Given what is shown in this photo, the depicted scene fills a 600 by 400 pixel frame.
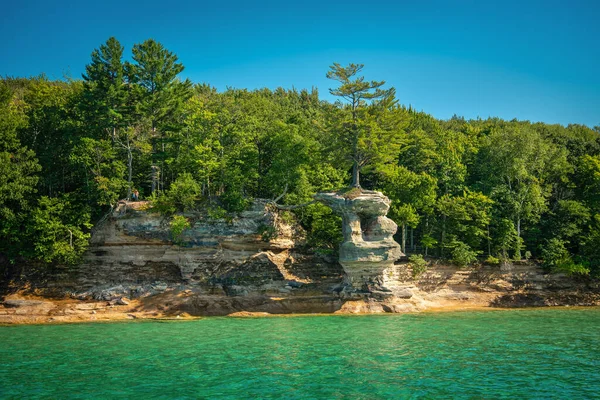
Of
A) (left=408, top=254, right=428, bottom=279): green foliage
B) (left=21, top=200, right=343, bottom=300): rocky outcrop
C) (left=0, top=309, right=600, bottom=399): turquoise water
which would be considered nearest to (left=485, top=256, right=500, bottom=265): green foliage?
(left=408, top=254, right=428, bottom=279): green foliage

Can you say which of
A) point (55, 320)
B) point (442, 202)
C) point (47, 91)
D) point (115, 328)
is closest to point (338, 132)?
point (442, 202)

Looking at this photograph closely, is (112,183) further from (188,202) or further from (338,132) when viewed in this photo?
(338,132)

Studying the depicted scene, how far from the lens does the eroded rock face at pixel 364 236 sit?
37625 millimetres

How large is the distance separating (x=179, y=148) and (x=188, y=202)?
5.88 meters

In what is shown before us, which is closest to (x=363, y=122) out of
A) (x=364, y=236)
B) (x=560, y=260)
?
(x=364, y=236)

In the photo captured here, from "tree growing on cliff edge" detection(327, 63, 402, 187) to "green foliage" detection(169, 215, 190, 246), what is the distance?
46.9 feet

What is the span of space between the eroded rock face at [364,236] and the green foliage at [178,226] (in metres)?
11.0

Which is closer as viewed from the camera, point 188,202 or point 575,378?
point 575,378

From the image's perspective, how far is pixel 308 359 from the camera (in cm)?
2078

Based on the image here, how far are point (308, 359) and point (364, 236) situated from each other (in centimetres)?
1950

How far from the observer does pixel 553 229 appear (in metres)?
45.3

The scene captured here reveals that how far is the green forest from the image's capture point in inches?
1550

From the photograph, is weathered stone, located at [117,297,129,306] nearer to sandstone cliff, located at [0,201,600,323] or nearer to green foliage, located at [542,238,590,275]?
sandstone cliff, located at [0,201,600,323]

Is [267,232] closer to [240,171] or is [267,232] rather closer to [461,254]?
[240,171]
